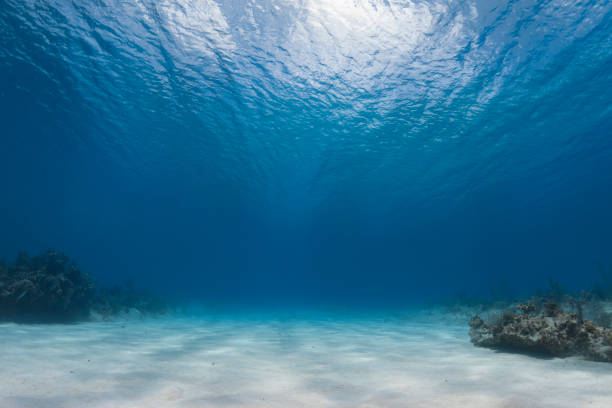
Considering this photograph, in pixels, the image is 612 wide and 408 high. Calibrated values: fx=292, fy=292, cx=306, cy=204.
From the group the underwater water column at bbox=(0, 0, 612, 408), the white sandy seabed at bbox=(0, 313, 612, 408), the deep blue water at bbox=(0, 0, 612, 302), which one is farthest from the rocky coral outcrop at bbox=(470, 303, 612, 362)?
the deep blue water at bbox=(0, 0, 612, 302)

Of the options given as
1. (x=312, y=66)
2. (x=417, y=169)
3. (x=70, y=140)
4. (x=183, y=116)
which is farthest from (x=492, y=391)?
(x=70, y=140)

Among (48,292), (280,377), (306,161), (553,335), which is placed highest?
(306,161)

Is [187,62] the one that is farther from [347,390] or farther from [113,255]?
Answer: [113,255]

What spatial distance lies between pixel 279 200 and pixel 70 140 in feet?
69.9

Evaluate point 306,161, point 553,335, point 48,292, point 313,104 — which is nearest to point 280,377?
point 553,335

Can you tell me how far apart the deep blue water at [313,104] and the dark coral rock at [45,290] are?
10498mm

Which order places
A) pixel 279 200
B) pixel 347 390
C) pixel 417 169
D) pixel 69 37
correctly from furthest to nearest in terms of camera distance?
pixel 279 200, pixel 417 169, pixel 69 37, pixel 347 390

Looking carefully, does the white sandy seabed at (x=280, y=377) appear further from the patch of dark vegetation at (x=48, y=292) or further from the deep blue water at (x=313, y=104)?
the deep blue water at (x=313, y=104)

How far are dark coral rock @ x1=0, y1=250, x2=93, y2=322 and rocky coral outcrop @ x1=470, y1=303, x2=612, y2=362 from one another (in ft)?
39.9

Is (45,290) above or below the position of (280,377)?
above

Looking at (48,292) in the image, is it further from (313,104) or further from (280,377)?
(313,104)

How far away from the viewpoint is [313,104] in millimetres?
18266

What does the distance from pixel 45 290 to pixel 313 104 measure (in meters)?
15.4

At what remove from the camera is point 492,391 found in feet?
10.7
